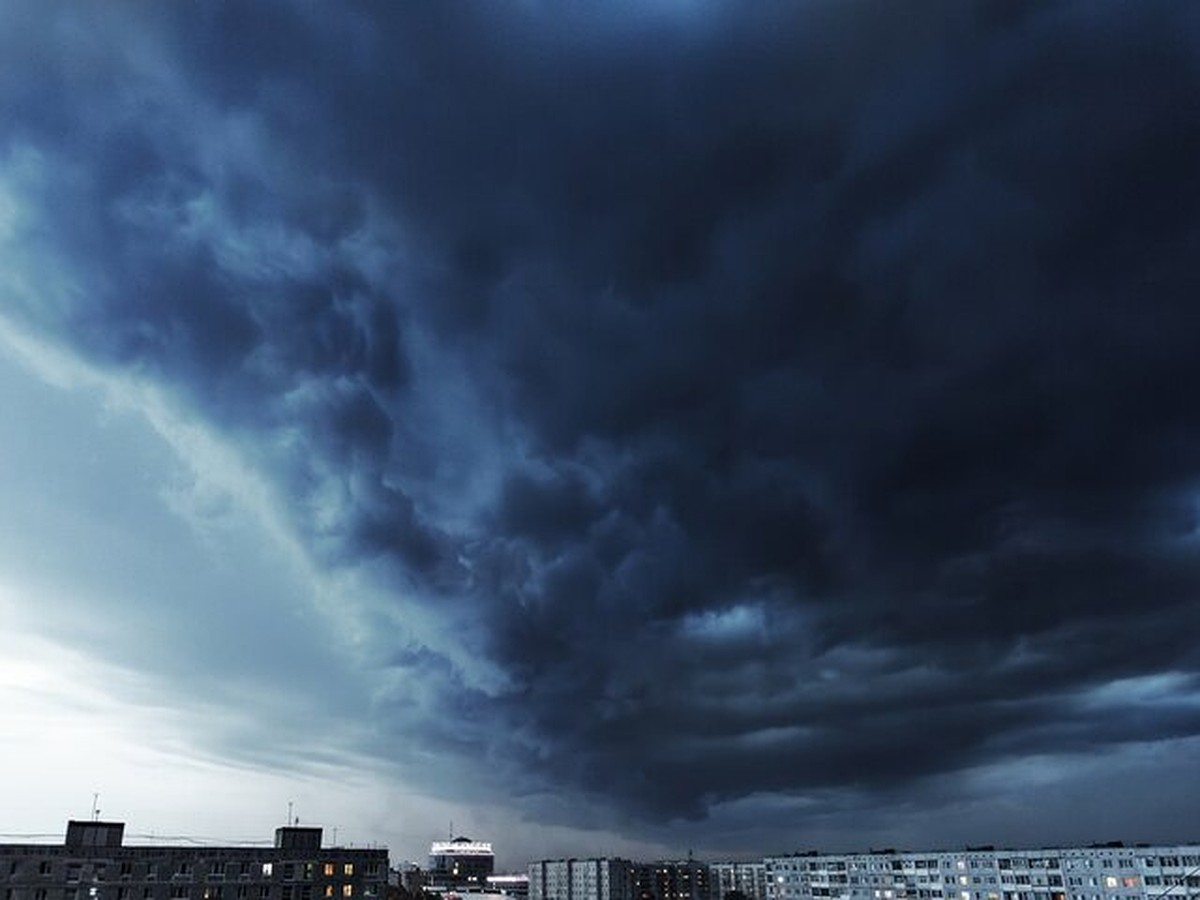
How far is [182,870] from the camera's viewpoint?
160375mm

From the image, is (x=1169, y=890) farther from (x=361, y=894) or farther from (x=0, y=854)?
(x=0, y=854)

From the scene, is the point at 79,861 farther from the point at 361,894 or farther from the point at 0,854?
the point at 361,894

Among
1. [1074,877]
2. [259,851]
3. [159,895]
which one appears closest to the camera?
[159,895]

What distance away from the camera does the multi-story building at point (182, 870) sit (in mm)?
147125

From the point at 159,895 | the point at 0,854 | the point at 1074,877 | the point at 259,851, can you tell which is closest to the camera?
the point at 0,854

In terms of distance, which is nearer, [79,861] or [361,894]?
[79,861]

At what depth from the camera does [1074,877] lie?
625 feet

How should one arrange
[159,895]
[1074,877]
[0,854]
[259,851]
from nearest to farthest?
[0,854], [159,895], [259,851], [1074,877]

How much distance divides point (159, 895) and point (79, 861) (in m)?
15.9

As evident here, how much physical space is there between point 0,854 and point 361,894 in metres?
66.4

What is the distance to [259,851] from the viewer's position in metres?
169

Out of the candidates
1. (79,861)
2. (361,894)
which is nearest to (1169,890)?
(361,894)

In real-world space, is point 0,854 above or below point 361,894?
above

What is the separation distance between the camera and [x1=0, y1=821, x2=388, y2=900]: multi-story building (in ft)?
483
